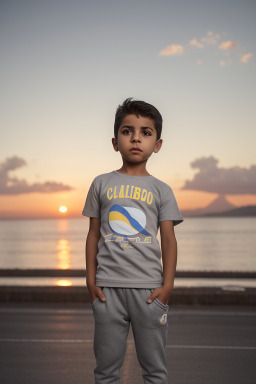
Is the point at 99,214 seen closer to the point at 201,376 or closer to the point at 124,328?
the point at 124,328

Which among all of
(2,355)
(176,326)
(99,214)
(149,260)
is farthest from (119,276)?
(176,326)

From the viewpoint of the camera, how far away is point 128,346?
245 inches

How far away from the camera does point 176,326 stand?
7477mm

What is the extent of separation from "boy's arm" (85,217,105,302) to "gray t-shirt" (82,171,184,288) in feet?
0.11

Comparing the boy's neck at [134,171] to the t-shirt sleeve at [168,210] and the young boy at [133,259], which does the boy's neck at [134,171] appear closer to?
the young boy at [133,259]

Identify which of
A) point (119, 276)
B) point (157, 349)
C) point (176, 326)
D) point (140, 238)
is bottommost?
point (176, 326)

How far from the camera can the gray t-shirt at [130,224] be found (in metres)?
2.96

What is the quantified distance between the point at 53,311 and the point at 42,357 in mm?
2950

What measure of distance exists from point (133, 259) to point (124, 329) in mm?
381

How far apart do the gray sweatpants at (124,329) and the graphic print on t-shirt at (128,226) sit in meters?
0.26

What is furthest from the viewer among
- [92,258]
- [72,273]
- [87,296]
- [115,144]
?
[72,273]

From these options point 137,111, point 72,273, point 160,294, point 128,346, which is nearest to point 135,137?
point 137,111

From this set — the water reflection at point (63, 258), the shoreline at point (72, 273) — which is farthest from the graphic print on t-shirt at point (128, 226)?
the water reflection at point (63, 258)

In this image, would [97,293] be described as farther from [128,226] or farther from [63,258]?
[63,258]
